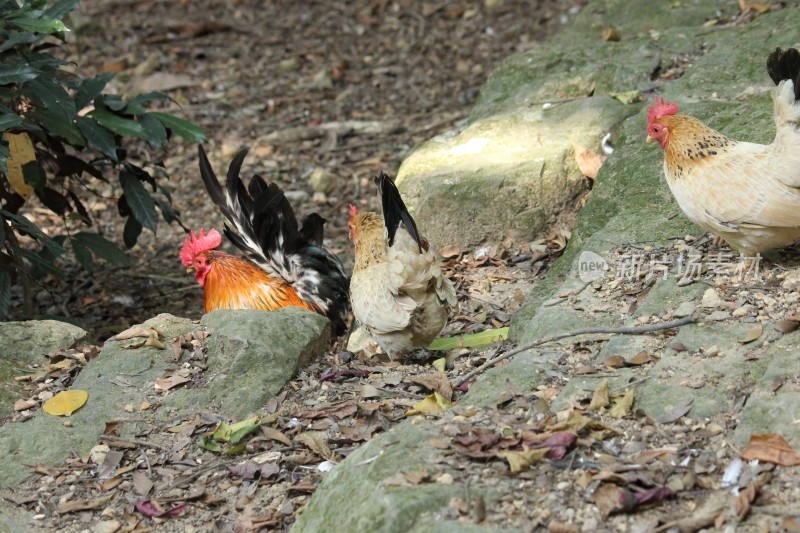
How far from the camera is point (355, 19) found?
1164 cm

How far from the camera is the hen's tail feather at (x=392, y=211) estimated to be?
14.7 ft

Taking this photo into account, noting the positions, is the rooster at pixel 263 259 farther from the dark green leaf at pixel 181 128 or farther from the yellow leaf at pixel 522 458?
the yellow leaf at pixel 522 458

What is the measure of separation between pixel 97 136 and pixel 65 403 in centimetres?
171

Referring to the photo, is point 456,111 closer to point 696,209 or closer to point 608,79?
point 608,79

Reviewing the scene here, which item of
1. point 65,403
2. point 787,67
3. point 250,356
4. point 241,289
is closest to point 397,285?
point 250,356

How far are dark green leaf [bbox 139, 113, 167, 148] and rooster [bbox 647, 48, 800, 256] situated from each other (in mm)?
2869

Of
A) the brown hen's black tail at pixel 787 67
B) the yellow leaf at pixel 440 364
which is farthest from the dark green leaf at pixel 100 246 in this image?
the brown hen's black tail at pixel 787 67

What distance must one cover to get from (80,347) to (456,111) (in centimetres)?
561

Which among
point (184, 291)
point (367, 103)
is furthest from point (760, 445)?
point (367, 103)

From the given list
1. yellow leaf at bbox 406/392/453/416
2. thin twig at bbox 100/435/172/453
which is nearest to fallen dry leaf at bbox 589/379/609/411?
yellow leaf at bbox 406/392/453/416

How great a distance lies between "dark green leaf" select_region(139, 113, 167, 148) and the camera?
529 centimetres

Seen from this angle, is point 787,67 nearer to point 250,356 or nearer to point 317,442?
point 317,442

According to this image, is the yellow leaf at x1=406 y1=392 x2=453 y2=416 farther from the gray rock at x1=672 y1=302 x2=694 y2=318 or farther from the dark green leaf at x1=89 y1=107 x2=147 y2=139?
the dark green leaf at x1=89 y1=107 x2=147 y2=139

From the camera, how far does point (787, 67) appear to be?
154 inches
